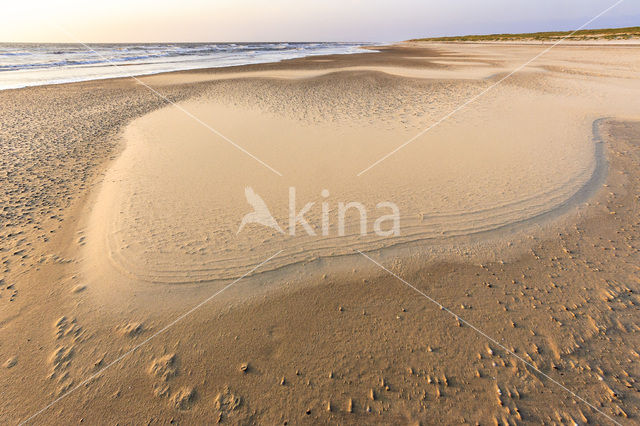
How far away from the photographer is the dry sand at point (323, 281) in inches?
116

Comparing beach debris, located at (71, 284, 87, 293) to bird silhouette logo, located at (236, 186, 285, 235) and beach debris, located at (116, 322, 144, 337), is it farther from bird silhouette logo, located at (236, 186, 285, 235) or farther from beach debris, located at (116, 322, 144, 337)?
bird silhouette logo, located at (236, 186, 285, 235)

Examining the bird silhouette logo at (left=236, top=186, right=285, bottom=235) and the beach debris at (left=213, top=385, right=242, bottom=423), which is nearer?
the beach debris at (left=213, top=385, right=242, bottom=423)

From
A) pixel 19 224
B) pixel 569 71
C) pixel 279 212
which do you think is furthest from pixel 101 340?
pixel 569 71

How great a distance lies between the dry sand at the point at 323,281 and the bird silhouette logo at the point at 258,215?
0.17m

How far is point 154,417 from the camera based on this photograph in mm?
2799

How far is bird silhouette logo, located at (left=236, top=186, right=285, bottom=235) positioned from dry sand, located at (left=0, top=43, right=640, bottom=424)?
0.17 m

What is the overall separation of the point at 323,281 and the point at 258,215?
2.18 metres

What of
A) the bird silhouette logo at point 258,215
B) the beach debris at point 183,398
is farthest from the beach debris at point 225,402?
the bird silhouette logo at point 258,215

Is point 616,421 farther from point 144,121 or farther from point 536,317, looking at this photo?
point 144,121

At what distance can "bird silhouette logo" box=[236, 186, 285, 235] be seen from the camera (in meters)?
5.48

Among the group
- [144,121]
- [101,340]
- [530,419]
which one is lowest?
[530,419]

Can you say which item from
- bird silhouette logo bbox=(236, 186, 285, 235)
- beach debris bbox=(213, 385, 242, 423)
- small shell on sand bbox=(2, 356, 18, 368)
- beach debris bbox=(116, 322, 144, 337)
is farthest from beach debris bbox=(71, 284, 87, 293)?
beach debris bbox=(213, 385, 242, 423)

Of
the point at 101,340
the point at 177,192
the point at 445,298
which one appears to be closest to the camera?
the point at 101,340

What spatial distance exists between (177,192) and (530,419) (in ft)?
23.0
